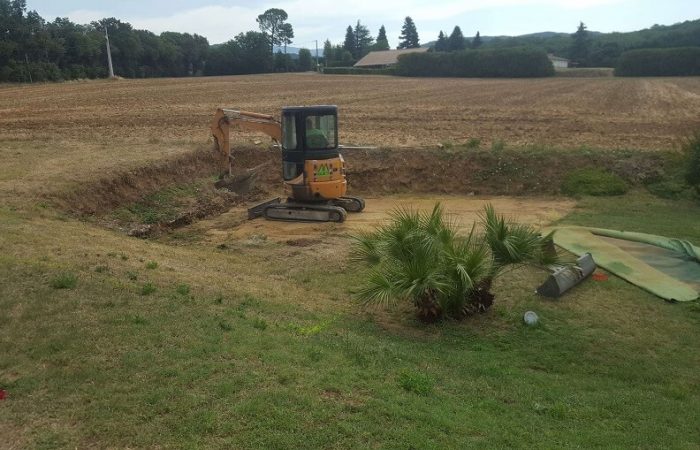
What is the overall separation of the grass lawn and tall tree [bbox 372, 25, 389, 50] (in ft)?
512

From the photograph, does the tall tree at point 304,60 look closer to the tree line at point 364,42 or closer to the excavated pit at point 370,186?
the tree line at point 364,42

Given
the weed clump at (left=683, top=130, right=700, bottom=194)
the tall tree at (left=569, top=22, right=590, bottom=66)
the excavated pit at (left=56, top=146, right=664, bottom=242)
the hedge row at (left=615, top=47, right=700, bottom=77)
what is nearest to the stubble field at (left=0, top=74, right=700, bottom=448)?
the excavated pit at (left=56, top=146, right=664, bottom=242)

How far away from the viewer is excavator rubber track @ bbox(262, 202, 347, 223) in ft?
52.9

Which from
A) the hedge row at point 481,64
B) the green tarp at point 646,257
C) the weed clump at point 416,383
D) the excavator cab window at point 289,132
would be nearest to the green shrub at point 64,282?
Answer: the weed clump at point 416,383

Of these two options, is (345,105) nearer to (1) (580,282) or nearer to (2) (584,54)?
(1) (580,282)

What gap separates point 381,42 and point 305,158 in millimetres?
157639

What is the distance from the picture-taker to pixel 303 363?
668cm

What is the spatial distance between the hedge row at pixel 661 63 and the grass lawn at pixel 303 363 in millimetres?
82245

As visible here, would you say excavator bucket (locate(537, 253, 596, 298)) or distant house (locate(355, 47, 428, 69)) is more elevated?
distant house (locate(355, 47, 428, 69))

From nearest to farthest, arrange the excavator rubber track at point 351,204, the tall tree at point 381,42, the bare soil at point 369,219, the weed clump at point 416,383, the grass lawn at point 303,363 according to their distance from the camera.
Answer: the grass lawn at point 303,363 < the weed clump at point 416,383 < the bare soil at point 369,219 < the excavator rubber track at point 351,204 < the tall tree at point 381,42

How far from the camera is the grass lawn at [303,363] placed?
214 inches

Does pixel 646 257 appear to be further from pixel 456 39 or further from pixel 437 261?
pixel 456 39

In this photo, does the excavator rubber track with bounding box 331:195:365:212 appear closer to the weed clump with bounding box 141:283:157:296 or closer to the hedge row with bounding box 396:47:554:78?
the weed clump with bounding box 141:283:157:296

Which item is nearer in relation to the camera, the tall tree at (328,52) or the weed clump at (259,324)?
the weed clump at (259,324)
